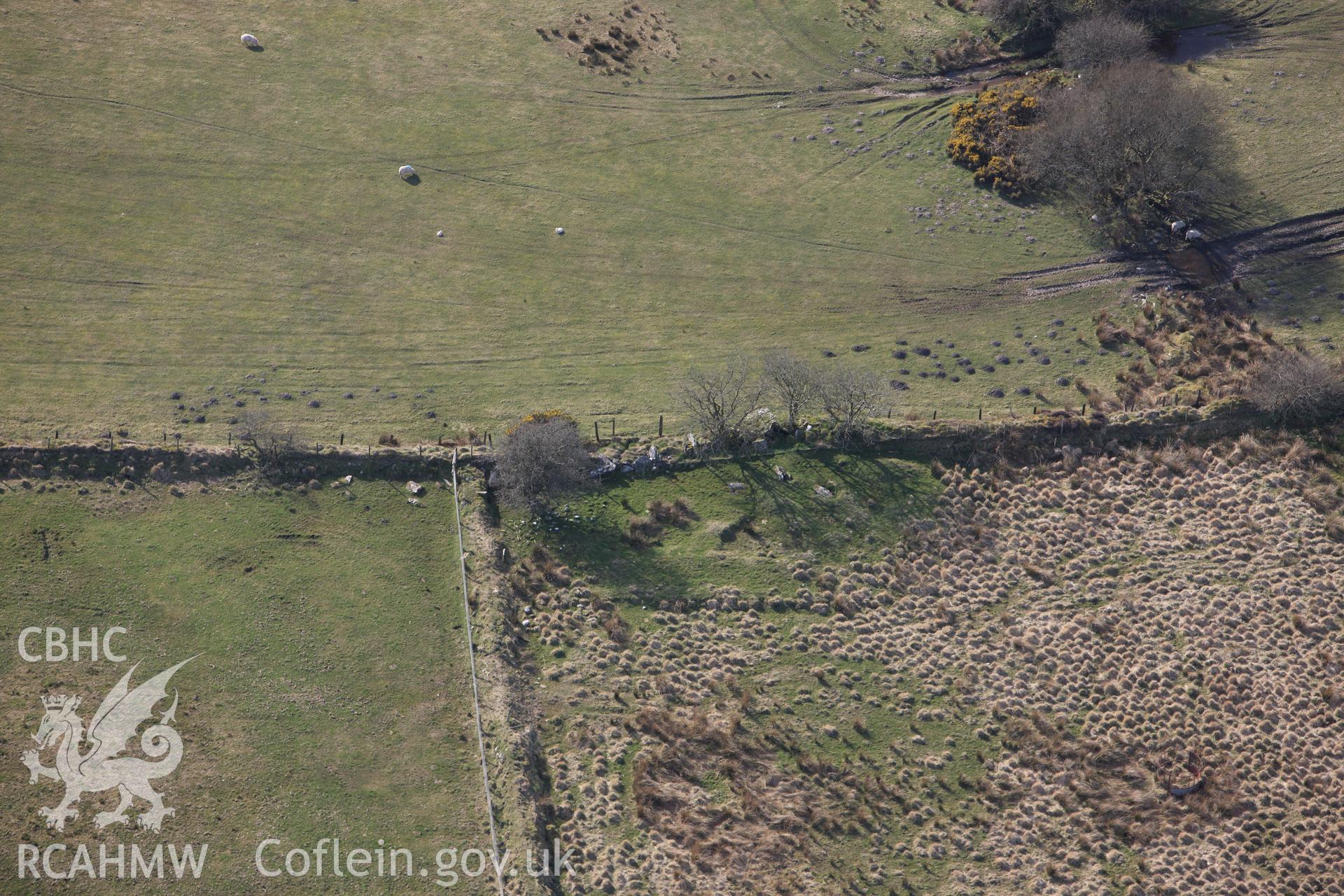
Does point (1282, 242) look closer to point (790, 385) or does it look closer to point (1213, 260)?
point (1213, 260)

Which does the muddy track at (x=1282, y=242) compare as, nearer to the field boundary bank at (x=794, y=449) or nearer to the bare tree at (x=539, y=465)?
the field boundary bank at (x=794, y=449)

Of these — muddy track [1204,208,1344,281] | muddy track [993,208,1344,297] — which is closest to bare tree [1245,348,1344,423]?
muddy track [993,208,1344,297]

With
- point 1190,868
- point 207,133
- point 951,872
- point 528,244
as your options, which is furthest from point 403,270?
point 1190,868

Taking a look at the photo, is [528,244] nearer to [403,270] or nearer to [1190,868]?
[403,270]

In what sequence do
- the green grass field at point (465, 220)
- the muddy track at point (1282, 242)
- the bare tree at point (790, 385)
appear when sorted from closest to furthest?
the bare tree at point (790, 385) < the green grass field at point (465, 220) < the muddy track at point (1282, 242)

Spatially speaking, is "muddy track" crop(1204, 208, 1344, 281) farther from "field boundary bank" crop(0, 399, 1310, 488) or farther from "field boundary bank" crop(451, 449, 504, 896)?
"field boundary bank" crop(451, 449, 504, 896)

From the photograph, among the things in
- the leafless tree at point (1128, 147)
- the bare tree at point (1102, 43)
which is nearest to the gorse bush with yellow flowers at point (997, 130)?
the leafless tree at point (1128, 147)

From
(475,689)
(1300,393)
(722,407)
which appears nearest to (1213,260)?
(1300,393)
